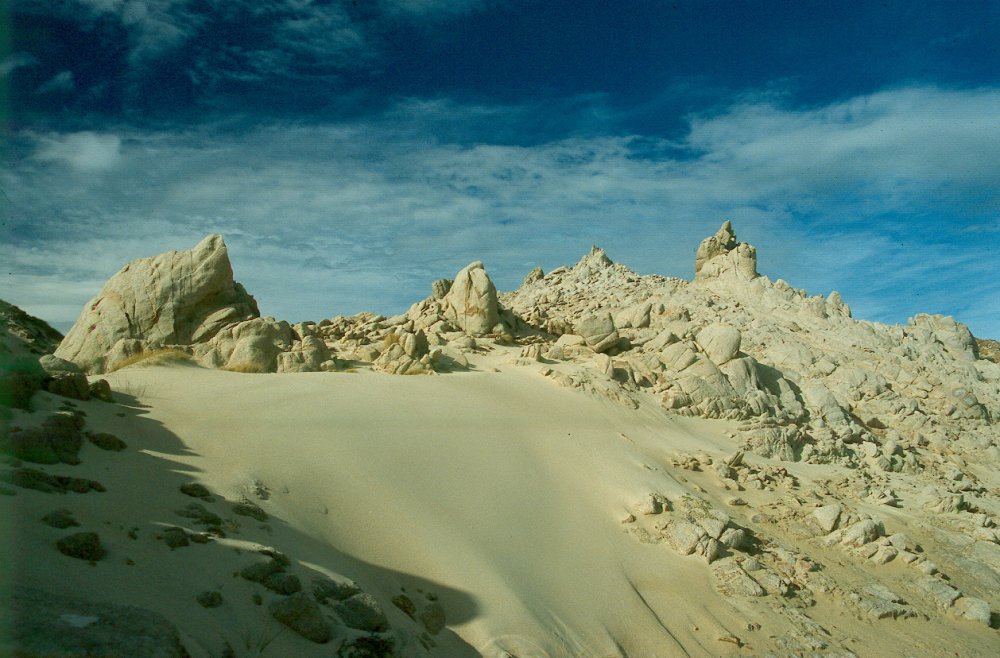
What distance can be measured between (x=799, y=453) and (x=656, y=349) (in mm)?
3790

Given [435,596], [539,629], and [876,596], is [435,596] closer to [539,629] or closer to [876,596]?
[539,629]

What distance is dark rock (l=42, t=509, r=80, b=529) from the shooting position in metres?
4.13

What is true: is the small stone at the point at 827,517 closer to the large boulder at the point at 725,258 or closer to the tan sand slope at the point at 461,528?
the tan sand slope at the point at 461,528

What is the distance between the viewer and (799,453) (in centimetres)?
1287

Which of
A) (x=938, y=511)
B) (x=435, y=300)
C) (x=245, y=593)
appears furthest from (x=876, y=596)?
(x=435, y=300)

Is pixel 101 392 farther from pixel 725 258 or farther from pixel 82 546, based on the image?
pixel 725 258

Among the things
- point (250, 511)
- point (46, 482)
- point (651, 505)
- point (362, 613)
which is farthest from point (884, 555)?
point (46, 482)

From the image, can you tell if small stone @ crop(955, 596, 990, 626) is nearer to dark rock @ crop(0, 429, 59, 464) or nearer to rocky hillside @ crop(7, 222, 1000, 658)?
rocky hillside @ crop(7, 222, 1000, 658)

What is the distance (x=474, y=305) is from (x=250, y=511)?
33.5 feet

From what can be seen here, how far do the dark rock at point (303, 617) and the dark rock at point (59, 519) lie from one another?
1.32 meters

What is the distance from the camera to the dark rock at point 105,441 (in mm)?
6059

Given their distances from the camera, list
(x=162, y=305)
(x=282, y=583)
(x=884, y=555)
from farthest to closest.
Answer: (x=162, y=305) < (x=884, y=555) < (x=282, y=583)

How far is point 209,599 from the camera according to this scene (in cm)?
403

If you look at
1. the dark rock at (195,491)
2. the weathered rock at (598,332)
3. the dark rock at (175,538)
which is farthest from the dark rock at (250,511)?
the weathered rock at (598,332)
